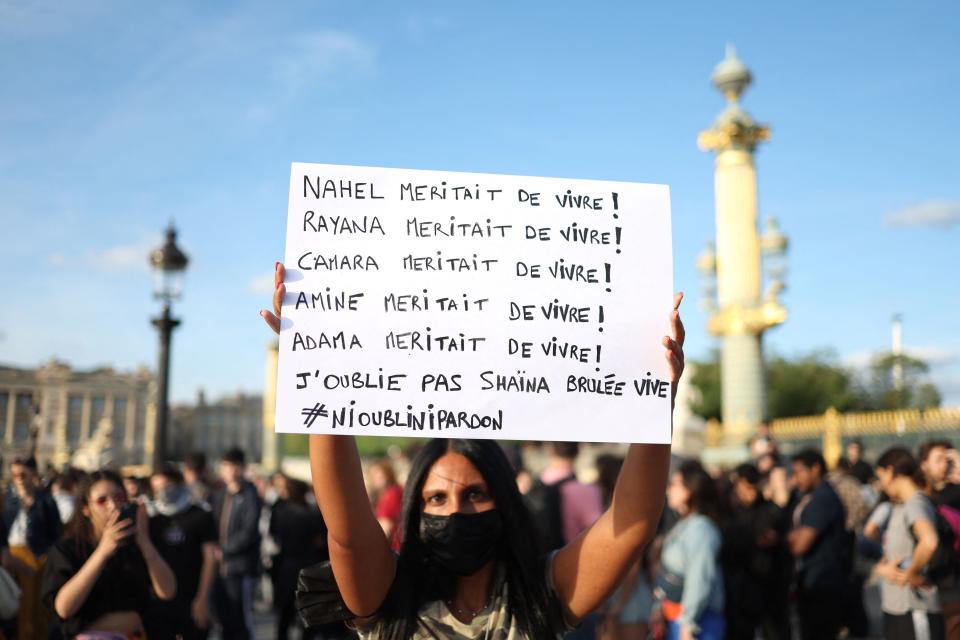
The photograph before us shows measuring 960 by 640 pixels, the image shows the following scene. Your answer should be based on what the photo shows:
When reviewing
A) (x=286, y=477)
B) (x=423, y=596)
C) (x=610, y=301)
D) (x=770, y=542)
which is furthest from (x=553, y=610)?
(x=286, y=477)

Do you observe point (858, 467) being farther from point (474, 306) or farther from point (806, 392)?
point (806, 392)

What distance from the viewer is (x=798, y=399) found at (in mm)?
50281

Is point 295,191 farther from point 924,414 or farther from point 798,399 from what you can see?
point 798,399

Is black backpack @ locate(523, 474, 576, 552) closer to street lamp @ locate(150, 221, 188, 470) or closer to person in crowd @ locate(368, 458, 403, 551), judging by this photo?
person in crowd @ locate(368, 458, 403, 551)

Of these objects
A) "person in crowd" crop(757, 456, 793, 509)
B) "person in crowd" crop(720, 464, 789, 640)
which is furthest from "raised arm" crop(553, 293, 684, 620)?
"person in crowd" crop(757, 456, 793, 509)

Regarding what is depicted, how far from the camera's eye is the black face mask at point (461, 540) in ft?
7.80

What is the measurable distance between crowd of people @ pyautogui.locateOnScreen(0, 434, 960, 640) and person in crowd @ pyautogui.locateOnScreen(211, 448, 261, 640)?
0.05 ft

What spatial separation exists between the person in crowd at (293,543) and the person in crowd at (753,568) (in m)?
3.46

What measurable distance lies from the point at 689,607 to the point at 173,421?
13009 cm

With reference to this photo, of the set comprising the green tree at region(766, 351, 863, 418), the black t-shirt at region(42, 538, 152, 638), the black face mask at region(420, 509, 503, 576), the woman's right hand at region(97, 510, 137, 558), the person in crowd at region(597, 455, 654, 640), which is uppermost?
the green tree at region(766, 351, 863, 418)

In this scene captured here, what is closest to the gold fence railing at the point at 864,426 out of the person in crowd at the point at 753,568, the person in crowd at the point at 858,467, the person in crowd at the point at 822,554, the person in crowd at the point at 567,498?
the person in crowd at the point at 858,467

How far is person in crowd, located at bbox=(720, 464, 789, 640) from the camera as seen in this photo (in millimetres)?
6746

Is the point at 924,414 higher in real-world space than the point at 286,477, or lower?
higher

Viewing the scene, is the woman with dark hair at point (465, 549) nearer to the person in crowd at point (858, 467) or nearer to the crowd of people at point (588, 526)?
the crowd of people at point (588, 526)
